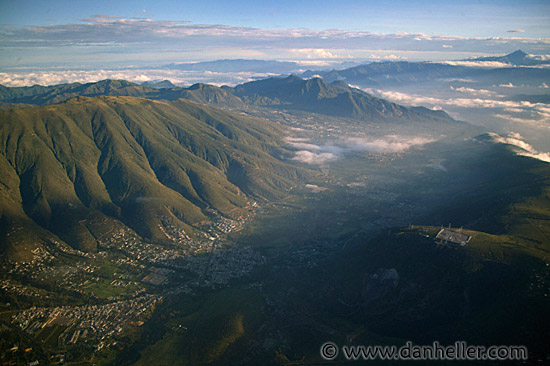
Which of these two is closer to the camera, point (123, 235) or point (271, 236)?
point (123, 235)

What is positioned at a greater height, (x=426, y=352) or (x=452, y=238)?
(x=452, y=238)

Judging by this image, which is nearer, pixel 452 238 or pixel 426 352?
pixel 426 352

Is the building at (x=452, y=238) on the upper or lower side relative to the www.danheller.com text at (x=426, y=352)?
upper

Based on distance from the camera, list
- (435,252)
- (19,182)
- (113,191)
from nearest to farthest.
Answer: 1. (435,252)
2. (19,182)
3. (113,191)

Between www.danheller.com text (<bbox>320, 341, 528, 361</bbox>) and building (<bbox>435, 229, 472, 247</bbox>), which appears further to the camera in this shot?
building (<bbox>435, 229, 472, 247</bbox>)

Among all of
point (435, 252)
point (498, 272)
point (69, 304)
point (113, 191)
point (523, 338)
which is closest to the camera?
point (523, 338)

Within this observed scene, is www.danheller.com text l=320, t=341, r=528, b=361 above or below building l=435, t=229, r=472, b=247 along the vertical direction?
below

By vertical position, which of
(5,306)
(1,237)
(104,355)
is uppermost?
(1,237)

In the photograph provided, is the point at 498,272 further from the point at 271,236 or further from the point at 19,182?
the point at 19,182

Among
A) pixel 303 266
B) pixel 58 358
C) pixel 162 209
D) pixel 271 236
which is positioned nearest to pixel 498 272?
pixel 303 266

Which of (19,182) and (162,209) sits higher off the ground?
(19,182)

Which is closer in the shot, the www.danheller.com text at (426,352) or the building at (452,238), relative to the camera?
the www.danheller.com text at (426,352)
